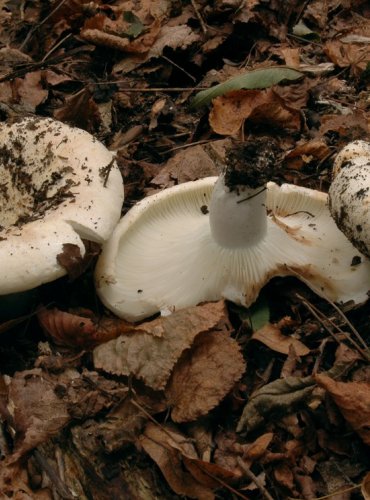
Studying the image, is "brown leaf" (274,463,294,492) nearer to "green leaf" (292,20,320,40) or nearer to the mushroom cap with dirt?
the mushroom cap with dirt

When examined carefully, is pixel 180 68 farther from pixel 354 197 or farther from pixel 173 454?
pixel 173 454

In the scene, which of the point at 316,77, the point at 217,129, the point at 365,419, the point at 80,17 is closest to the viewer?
the point at 365,419

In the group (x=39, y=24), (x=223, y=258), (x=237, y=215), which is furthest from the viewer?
(x=39, y=24)

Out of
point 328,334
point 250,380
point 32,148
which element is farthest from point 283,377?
point 32,148

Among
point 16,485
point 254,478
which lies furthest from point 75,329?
point 254,478

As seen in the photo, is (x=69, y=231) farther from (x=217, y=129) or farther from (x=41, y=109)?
(x=41, y=109)

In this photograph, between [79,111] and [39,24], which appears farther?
[39,24]

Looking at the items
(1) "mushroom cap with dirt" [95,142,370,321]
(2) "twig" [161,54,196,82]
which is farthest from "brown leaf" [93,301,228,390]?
(2) "twig" [161,54,196,82]
